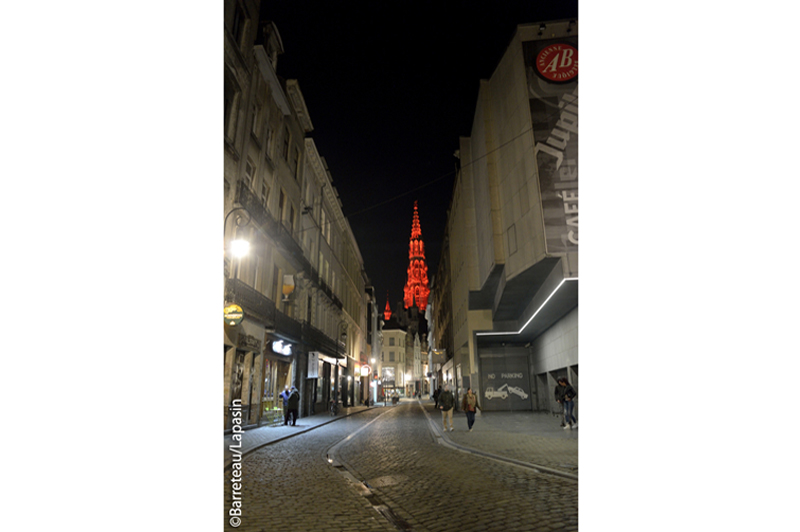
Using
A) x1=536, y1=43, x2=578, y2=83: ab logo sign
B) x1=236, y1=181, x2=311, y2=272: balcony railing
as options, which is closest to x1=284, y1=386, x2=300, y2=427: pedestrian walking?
x1=236, y1=181, x2=311, y2=272: balcony railing

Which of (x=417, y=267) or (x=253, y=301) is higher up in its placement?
(x=417, y=267)

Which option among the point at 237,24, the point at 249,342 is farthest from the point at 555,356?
the point at 237,24

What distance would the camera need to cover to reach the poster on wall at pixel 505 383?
1121 inches

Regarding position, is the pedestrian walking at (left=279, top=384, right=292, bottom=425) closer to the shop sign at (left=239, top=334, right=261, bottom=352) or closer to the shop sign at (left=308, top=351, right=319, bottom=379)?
the shop sign at (left=239, top=334, right=261, bottom=352)

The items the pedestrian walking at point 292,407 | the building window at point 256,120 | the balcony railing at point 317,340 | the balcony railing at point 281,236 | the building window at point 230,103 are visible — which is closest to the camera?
the building window at point 230,103

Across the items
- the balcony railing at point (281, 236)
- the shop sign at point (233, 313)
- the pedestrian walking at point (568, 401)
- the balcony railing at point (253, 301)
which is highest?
the balcony railing at point (281, 236)

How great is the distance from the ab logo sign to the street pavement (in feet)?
33.6

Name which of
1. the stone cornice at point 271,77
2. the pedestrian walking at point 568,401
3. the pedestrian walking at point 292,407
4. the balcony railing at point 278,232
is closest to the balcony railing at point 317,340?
the balcony railing at point 278,232

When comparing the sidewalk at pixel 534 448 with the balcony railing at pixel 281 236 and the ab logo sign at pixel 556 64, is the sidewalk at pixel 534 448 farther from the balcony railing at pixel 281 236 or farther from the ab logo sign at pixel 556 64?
the ab logo sign at pixel 556 64

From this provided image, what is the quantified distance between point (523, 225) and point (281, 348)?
11.4 meters

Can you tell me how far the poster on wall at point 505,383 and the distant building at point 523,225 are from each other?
64 millimetres

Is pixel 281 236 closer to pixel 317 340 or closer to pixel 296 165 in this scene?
pixel 296 165

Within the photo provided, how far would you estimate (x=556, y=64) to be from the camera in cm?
1408
